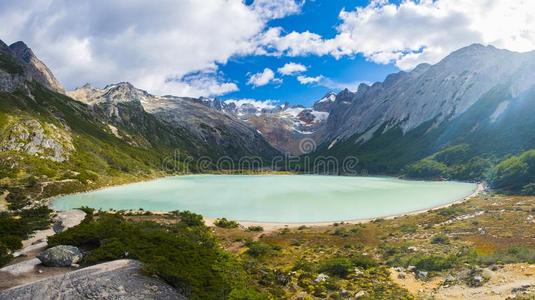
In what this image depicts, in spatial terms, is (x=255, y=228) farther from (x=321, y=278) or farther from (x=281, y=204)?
(x=281, y=204)

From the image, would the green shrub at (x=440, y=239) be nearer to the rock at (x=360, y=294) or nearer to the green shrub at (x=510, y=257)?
the green shrub at (x=510, y=257)

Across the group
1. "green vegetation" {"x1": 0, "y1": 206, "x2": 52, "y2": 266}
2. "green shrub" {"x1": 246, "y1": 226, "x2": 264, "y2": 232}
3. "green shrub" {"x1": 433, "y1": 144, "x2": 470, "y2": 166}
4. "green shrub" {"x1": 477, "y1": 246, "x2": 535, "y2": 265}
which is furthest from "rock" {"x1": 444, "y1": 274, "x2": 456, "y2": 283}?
"green shrub" {"x1": 433, "y1": 144, "x2": 470, "y2": 166}

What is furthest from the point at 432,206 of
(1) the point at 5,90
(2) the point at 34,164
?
(1) the point at 5,90

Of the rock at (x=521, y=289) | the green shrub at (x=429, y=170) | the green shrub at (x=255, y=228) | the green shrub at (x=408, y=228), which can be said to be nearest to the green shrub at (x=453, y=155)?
the green shrub at (x=429, y=170)

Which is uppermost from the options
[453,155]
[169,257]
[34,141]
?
[34,141]

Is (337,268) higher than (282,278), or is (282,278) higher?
(337,268)

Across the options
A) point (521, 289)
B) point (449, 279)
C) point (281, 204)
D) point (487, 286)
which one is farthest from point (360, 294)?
point (281, 204)

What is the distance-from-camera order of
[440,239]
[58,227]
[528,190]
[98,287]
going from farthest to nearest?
1. [528,190]
2. [440,239]
3. [58,227]
4. [98,287]
